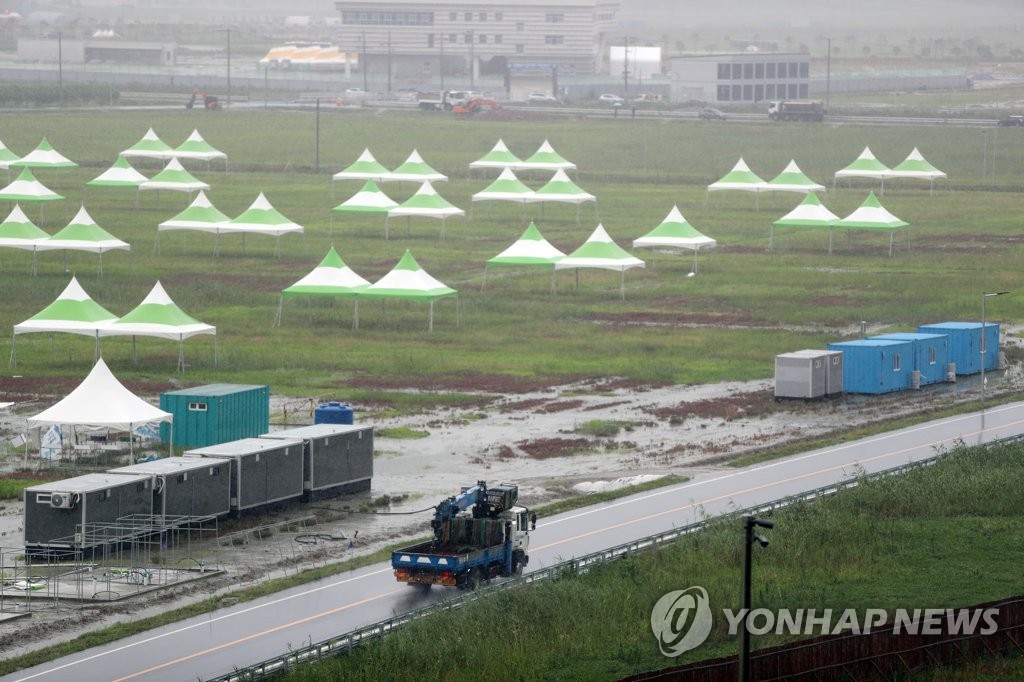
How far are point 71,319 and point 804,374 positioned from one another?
29.8 m

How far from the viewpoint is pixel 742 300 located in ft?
304

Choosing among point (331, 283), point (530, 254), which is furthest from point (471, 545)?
point (530, 254)

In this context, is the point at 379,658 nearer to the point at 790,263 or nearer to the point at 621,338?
the point at 621,338

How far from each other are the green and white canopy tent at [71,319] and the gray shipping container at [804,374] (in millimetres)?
27286

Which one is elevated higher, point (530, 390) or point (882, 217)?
point (882, 217)

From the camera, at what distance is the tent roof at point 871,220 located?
355 feet

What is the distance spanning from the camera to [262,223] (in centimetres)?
10375

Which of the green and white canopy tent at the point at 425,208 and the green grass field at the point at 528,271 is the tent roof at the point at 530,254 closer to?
the green grass field at the point at 528,271

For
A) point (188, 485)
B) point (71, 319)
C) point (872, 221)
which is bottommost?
point (188, 485)

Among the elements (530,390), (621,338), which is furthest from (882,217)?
(530,390)

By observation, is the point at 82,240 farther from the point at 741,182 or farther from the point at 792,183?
the point at 792,183

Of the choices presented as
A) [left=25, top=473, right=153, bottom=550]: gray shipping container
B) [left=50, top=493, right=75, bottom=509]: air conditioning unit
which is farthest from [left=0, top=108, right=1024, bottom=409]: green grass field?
[left=50, top=493, right=75, bottom=509]: air conditioning unit

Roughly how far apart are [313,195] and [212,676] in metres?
105

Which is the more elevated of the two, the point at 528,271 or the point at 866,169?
the point at 866,169
